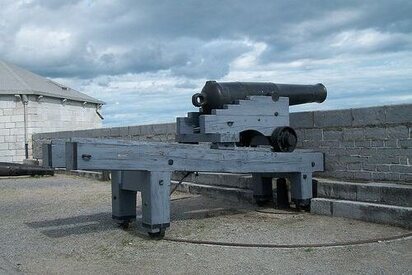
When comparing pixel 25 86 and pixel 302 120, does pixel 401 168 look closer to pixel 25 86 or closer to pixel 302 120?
pixel 302 120

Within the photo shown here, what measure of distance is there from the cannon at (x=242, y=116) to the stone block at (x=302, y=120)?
56cm

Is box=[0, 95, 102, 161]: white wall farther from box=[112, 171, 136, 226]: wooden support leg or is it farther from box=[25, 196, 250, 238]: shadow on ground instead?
box=[112, 171, 136, 226]: wooden support leg

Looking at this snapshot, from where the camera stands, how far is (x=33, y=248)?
569cm

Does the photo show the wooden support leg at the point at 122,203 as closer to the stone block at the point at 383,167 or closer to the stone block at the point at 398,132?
the stone block at the point at 383,167

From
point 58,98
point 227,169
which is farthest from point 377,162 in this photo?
point 58,98

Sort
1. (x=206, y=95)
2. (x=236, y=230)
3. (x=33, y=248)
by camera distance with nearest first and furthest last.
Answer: (x=33, y=248), (x=236, y=230), (x=206, y=95)

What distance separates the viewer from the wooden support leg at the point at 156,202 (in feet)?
18.6

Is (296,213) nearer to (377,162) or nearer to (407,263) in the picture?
(377,162)

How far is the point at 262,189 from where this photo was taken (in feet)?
25.8

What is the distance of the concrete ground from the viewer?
4676mm

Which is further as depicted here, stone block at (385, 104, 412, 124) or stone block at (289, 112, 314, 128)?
stone block at (289, 112, 314, 128)

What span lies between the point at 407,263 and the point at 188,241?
2.30 meters

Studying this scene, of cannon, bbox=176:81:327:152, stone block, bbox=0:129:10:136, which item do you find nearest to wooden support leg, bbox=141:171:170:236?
cannon, bbox=176:81:327:152

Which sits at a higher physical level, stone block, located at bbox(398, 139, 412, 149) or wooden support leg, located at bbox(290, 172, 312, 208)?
stone block, located at bbox(398, 139, 412, 149)
